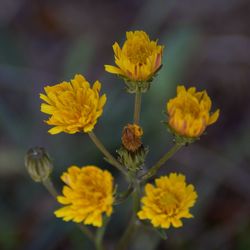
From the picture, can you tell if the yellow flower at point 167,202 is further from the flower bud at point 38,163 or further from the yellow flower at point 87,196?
the flower bud at point 38,163

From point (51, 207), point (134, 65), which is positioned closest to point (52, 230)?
point (51, 207)

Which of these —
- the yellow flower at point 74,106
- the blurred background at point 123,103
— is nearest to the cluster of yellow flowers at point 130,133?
the yellow flower at point 74,106

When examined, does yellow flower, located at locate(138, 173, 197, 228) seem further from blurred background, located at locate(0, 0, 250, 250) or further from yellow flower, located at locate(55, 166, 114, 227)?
blurred background, located at locate(0, 0, 250, 250)

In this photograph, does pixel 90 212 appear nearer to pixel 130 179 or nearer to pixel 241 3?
pixel 130 179

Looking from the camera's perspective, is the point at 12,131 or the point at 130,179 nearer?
the point at 130,179

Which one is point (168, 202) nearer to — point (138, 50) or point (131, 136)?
point (131, 136)

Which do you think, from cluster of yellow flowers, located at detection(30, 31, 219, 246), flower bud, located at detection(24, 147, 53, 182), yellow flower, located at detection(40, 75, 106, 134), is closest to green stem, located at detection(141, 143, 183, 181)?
cluster of yellow flowers, located at detection(30, 31, 219, 246)
